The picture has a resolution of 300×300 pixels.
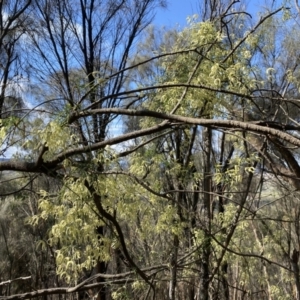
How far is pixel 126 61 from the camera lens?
902 cm

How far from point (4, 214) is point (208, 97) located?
1282 cm

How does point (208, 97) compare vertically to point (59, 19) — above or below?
below

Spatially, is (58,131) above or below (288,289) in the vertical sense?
above

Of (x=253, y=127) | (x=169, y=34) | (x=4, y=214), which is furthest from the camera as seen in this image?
(x=4, y=214)

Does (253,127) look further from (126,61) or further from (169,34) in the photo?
(169,34)

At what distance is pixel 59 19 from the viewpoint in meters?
8.51

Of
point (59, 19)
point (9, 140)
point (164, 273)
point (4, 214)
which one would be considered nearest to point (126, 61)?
point (59, 19)

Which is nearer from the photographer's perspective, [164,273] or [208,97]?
[208,97]

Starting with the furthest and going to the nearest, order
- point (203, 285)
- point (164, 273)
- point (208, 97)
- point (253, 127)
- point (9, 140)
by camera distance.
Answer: point (164, 273)
point (203, 285)
point (208, 97)
point (9, 140)
point (253, 127)

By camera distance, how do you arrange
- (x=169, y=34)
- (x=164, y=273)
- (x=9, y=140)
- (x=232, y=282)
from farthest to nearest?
(x=232, y=282)
(x=169, y=34)
(x=164, y=273)
(x=9, y=140)

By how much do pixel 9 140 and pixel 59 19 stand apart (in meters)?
6.24

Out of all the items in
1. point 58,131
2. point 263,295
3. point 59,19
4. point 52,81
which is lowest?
point 263,295

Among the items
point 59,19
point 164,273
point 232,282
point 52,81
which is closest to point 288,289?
point 232,282

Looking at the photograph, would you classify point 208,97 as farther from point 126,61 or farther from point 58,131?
point 126,61
